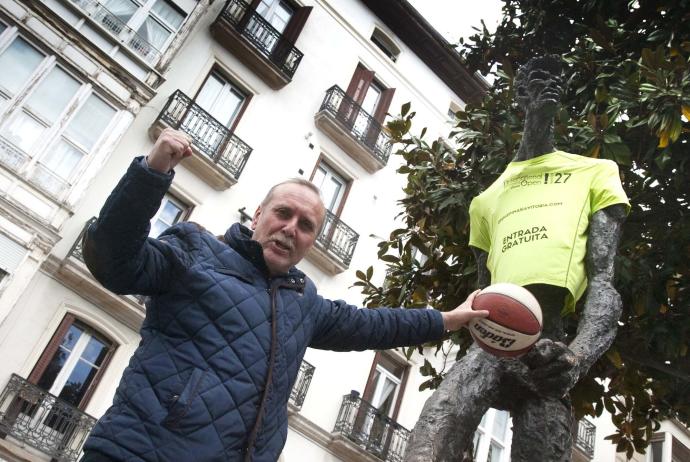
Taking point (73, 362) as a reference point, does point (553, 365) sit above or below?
below

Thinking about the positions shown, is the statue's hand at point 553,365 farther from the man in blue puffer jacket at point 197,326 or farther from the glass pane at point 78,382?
the glass pane at point 78,382

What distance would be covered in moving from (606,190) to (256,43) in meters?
13.8

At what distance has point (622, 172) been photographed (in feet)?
18.2

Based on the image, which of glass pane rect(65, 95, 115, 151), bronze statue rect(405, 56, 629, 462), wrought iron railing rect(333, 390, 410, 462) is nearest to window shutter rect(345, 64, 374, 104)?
glass pane rect(65, 95, 115, 151)

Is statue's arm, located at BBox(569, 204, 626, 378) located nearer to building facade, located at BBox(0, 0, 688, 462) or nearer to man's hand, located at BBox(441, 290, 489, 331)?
man's hand, located at BBox(441, 290, 489, 331)

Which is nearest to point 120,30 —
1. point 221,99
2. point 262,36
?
point 221,99

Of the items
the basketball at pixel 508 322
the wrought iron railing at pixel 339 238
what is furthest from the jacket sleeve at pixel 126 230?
the wrought iron railing at pixel 339 238

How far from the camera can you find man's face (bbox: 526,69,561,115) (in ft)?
11.7

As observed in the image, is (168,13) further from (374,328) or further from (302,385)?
(374,328)

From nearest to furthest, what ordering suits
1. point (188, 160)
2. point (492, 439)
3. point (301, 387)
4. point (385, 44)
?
point (301, 387), point (188, 160), point (492, 439), point (385, 44)

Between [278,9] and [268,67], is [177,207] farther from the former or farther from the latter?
[278,9]

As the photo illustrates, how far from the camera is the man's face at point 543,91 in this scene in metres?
3.57

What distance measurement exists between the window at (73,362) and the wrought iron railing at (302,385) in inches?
151

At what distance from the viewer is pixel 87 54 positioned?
12.8 metres
